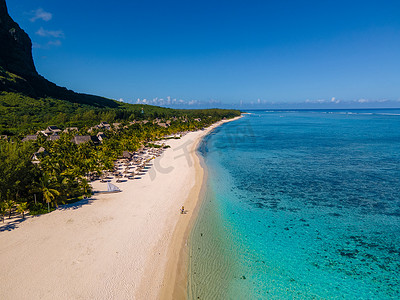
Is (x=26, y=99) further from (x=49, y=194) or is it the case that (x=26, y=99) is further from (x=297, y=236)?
(x=297, y=236)

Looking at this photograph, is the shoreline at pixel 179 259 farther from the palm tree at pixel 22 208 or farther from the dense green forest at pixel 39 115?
the dense green forest at pixel 39 115

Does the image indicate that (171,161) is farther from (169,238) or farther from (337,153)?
(337,153)

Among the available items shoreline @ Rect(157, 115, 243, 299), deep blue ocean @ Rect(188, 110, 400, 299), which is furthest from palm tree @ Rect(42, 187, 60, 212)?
deep blue ocean @ Rect(188, 110, 400, 299)

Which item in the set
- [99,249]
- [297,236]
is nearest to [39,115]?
[99,249]

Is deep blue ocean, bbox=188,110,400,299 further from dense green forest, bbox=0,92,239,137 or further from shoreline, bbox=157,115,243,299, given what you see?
dense green forest, bbox=0,92,239,137

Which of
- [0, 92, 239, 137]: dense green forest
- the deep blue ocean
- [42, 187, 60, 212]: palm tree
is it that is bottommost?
the deep blue ocean

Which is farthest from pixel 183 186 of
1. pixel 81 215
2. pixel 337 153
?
pixel 337 153

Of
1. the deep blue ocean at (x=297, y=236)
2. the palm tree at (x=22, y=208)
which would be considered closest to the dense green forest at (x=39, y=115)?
the palm tree at (x=22, y=208)

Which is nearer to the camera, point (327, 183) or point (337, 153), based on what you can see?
point (327, 183)
